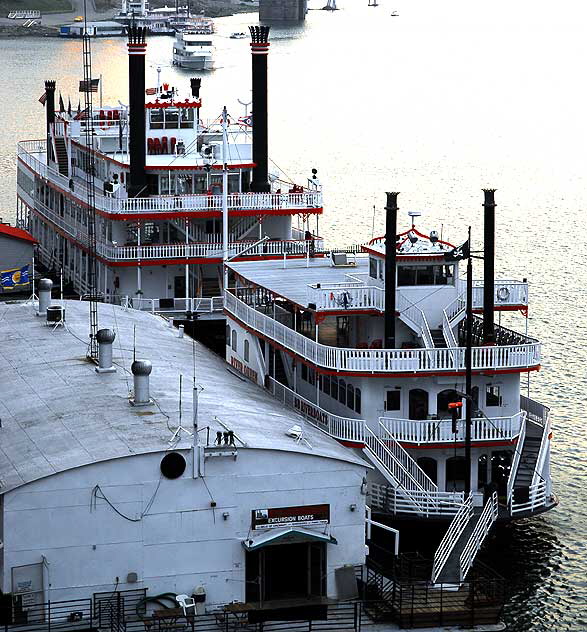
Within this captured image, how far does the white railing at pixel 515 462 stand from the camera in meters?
47.7

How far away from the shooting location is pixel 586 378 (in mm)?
70000

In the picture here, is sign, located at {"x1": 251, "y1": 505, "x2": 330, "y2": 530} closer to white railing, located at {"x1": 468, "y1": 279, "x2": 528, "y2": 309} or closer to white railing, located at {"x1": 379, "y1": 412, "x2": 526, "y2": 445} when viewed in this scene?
white railing, located at {"x1": 379, "y1": 412, "x2": 526, "y2": 445}

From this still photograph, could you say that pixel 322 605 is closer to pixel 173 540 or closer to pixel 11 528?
pixel 173 540

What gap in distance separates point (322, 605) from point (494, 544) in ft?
29.6

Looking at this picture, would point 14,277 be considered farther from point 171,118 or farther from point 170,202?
point 171,118

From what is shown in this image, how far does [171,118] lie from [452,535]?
42.3 m

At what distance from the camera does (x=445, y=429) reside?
4884cm

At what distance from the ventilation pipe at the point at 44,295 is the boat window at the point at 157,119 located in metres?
26.5

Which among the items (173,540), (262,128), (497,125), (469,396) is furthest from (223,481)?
(497,125)

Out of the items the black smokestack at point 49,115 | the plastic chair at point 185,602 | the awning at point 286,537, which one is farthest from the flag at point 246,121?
the plastic chair at point 185,602

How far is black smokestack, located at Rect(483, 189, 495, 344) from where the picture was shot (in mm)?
50375

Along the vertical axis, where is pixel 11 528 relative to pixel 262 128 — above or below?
below

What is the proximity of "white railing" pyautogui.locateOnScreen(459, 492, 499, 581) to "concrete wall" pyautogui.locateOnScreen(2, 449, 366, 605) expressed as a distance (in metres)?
3.17

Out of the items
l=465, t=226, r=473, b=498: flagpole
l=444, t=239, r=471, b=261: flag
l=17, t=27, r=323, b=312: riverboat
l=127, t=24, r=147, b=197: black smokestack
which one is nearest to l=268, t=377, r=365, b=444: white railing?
l=465, t=226, r=473, b=498: flagpole
